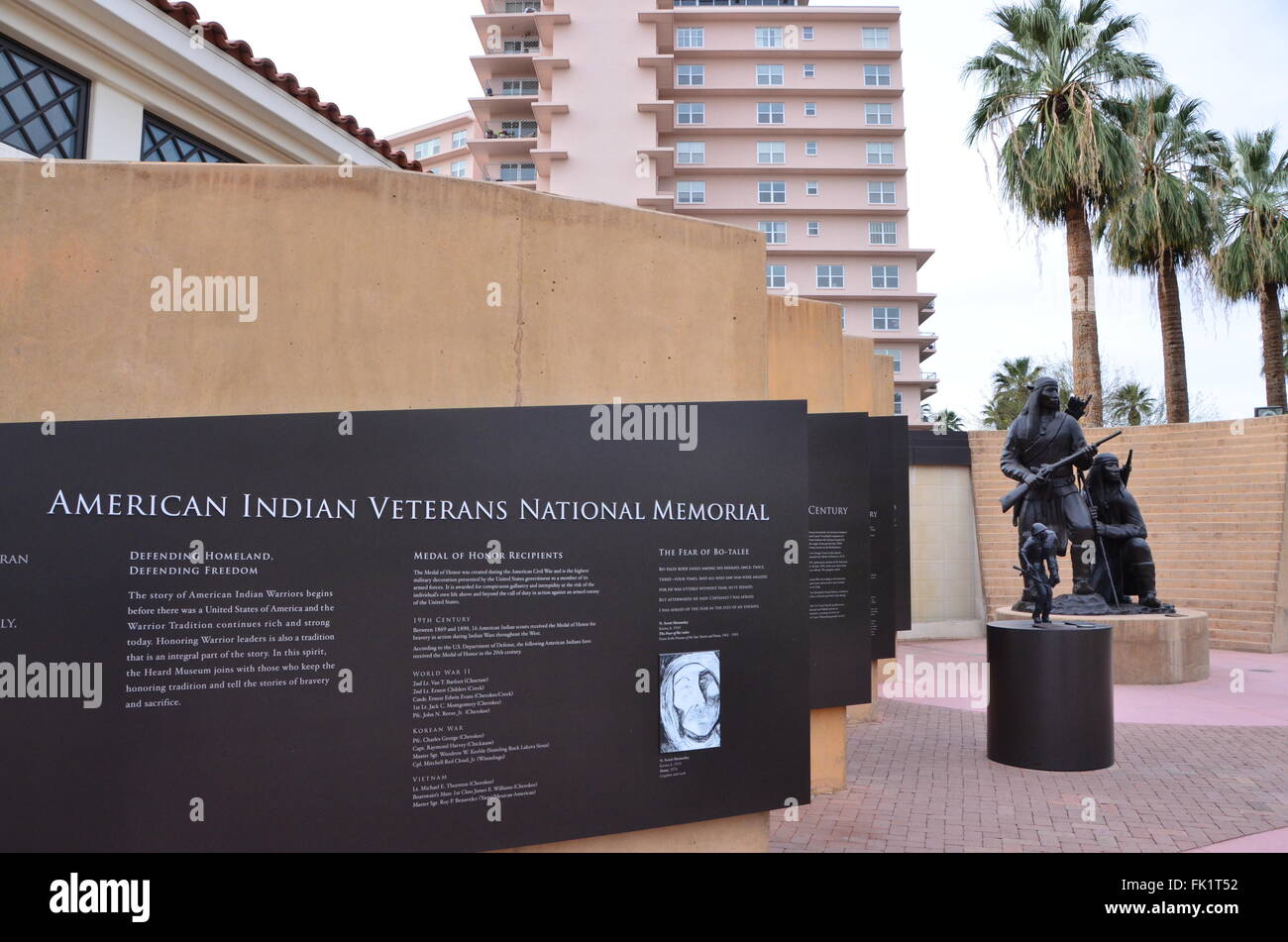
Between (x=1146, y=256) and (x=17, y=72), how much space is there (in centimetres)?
2357

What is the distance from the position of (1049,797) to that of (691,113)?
177ft

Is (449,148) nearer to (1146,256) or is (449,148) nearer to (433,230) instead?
(1146,256)

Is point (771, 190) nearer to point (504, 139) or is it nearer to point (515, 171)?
point (515, 171)

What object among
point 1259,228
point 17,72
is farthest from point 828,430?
point 1259,228

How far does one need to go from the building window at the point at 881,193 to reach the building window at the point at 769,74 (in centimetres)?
865

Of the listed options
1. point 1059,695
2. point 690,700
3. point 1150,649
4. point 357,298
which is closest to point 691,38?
point 1150,649

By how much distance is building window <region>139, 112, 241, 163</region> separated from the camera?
23.5ft

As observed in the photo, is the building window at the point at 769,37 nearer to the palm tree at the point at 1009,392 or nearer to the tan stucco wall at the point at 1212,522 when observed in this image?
the palm tree at the point at 1009,392

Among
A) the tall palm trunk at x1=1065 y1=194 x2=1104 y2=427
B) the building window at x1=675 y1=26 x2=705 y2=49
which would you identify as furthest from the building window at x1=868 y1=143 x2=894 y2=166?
the tall palm trunk at x1=1065 y1=194 x2=1104 y2=427

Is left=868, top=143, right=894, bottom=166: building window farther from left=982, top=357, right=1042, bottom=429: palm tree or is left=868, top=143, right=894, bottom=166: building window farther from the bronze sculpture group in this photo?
the bronze sculpture group

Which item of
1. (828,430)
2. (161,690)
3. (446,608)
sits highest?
(828,430)

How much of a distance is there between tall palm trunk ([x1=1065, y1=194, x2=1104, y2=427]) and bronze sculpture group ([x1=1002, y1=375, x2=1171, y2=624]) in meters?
7.46
